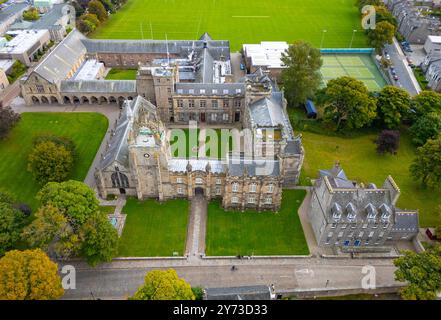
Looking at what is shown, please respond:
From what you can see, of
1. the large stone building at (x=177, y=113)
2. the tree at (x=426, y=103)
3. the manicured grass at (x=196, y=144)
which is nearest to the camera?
the large stone building at (x=177, y=113)

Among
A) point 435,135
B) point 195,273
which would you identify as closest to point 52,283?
point 195,273

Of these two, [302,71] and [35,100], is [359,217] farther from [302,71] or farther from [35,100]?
[35,100]

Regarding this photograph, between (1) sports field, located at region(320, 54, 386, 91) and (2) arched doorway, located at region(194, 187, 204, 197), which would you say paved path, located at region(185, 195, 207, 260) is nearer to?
(2) arched doorway, located at region(194, 187, 204, 197)

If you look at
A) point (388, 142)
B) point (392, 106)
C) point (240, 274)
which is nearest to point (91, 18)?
point (392, 106)

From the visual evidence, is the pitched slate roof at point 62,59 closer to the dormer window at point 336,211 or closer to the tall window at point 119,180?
the tall window at point 119,180

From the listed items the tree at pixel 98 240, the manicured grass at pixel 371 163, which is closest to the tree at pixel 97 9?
the manicured grass at pixel 371 163

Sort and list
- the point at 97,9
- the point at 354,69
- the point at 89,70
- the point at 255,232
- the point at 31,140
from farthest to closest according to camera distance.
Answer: the point at 97,9
the point at 354,69
the point at 89,70
the point at 31,140
the point at 255,232
